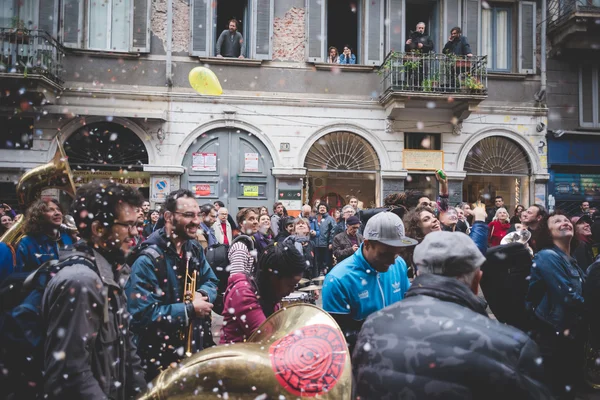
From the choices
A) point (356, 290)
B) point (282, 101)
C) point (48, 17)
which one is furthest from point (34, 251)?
point (48, 17)

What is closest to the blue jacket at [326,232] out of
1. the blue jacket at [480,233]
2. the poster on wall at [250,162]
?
the poster on wall at [250,162]

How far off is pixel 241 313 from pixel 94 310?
884 millimetres

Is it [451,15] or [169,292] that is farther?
[451,15]

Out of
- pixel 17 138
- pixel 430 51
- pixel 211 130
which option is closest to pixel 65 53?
pixel 17 138

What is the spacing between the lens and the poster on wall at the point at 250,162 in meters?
12.4

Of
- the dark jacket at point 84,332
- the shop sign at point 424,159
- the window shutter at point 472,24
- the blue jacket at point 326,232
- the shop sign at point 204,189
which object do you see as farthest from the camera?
the window shutter at point 472,24

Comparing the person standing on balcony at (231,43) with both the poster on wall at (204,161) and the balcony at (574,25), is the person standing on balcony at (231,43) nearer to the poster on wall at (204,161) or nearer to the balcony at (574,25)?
the poster on wall at (204,161)

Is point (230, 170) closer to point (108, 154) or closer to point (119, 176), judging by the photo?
point (119, 176)

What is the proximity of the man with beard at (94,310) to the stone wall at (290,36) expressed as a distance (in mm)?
10835

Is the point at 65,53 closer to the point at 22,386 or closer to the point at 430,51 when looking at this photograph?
the point at 430,51

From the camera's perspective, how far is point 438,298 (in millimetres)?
1787

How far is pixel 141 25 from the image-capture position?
39.1 ft

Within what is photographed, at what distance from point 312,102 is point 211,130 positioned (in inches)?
110

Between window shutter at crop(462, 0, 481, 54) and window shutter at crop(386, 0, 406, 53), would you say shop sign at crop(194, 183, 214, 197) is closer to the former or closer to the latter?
window shutter at crop(386, 0, 406, 53)
